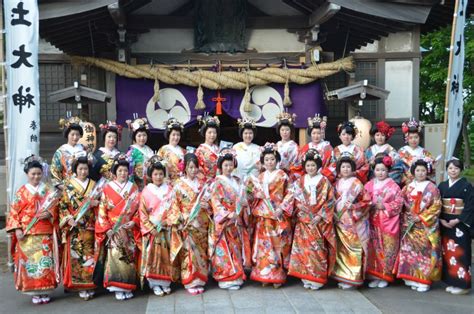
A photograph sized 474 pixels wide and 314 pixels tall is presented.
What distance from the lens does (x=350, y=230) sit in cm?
631

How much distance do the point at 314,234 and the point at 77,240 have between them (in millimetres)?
2791

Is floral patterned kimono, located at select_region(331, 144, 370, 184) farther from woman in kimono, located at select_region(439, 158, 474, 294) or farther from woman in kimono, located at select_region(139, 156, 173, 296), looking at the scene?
woman in kimono, located at select_region(139, 156, 173, 296)

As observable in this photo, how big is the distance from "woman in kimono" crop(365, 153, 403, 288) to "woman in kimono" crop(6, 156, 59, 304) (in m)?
3.80

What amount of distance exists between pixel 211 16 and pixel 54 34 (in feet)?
9.25

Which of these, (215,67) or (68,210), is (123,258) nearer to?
(68,210)

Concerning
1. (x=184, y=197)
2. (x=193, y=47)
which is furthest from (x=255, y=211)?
(x=193, y=47)

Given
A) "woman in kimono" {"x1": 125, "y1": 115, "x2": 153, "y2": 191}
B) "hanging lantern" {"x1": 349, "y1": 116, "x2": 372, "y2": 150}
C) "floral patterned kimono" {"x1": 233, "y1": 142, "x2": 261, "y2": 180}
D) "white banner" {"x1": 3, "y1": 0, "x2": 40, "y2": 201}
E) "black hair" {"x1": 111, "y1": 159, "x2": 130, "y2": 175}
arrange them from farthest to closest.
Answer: "hanging lantern" {"x1": 349, "y1": 116, "x2": 372, "y2": 150} < "floral patterned kimono" {"x1": 233, "y1": 142, "x2": 261, "y2": 180} < "woman in kimono" {"x1": 125, "y1": 115, "x2": 153, "y2": 191} < "white banner" {"x1": 3, "y1": 0, "x2": 40, "y2": 201} < "black hair" {"x1": 111, "y1": 159, "x2": 130, "y2": 175}

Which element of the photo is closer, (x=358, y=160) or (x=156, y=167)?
(x=156, y=167)

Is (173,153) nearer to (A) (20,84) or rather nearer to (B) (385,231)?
(A) (20,84)

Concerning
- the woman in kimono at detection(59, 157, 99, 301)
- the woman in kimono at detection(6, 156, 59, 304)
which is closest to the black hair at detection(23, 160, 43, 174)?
the woman in kimono at detection(6, 156, 59, 304)

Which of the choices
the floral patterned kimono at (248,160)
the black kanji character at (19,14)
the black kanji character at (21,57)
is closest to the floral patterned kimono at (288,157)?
the floral patterned kimono at (248,160)


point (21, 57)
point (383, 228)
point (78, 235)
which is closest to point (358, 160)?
point (383, 228)

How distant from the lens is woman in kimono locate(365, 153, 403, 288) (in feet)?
20.9

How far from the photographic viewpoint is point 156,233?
19.8 feet
